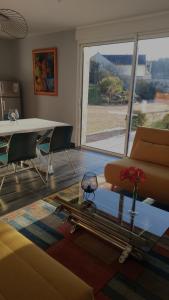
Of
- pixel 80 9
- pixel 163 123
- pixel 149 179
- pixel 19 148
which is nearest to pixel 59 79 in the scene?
pixel 80 9

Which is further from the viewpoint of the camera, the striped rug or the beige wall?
the beige wall

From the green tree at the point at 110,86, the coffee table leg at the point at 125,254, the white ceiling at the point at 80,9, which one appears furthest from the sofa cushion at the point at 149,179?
the white ceiling at the point at 80,9

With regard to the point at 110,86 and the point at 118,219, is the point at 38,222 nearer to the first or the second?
the point at 118,219

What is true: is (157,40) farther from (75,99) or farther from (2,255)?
(2,255)

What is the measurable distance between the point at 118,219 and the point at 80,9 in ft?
10.8

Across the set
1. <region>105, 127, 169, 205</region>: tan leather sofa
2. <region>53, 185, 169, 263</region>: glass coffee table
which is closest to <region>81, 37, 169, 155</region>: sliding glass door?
<region>105, 127, 169, 205</region>: tan leather sofa

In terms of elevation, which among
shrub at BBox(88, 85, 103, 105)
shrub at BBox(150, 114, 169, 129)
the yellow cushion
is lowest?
the yellow cushion

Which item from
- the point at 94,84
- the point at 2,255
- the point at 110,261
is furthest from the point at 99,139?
the point at 2,255

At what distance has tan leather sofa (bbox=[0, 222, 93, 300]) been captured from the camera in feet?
3.55

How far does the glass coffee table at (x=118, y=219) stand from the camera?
1.77 metres

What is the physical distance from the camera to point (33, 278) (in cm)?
117

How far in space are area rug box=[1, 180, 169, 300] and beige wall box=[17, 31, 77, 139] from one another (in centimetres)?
326

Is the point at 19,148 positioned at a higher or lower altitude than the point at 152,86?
lower

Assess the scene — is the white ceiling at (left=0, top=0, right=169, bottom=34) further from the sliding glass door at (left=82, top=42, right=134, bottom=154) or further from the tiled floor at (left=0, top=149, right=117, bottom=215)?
the tiled floor at (left=0, top=149, right=117, bottom=215)
